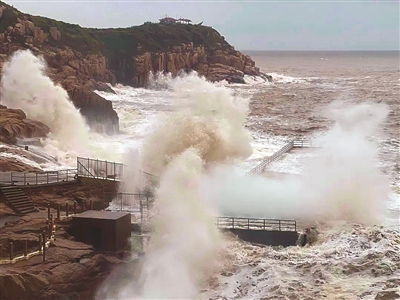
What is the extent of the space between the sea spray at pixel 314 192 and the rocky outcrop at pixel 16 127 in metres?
10.3

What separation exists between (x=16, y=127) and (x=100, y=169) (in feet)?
23.0

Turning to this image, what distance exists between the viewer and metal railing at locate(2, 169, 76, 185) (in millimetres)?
19725

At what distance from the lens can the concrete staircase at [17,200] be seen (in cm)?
1800

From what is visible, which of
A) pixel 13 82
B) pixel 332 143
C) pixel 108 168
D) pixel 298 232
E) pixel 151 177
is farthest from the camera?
pixel 13 82

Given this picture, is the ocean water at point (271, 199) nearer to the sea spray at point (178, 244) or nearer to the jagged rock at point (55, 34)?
the sea spray at point (178, 244)

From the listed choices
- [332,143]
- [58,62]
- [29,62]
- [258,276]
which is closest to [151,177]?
[258,276]

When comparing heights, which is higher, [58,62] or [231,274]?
[58,62]

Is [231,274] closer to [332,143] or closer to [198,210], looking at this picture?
[198,210]

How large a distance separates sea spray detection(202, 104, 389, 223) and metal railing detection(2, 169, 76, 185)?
221 inches

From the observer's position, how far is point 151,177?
22578 millimetres

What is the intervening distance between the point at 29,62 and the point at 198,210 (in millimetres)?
30659

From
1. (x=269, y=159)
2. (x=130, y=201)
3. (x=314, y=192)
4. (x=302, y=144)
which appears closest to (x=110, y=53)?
(x=302, y=144)

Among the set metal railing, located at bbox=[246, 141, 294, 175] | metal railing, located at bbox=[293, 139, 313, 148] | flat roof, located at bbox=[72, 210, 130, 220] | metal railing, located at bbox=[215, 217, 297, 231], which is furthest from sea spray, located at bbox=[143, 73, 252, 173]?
flat roof, located at bbox=[72, 210, 130, 220]

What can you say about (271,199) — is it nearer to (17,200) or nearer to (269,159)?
(269,159)
